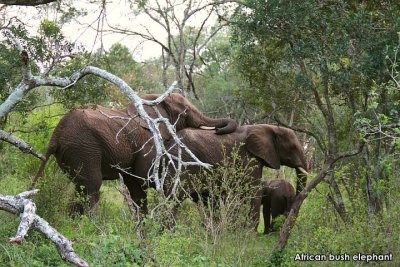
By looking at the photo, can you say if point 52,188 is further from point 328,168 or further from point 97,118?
point 328,168

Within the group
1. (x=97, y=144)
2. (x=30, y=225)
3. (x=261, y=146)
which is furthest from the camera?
(x=261, y=146)

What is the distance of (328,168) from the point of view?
848 centimetres

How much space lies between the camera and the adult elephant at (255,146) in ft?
39.4

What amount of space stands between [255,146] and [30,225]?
6950mm

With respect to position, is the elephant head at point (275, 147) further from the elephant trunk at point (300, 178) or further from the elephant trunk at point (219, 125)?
the elephant trunk at point (219, 125)

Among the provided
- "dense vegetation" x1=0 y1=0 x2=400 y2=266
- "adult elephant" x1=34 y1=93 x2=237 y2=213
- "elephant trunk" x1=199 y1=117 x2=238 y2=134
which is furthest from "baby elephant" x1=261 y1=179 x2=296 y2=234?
"adult elephant" x1=34 y1=93 x2=237 y2=213

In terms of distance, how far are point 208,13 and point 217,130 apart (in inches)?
277

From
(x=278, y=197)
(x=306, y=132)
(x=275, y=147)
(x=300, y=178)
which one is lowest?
(x=278, y=197)

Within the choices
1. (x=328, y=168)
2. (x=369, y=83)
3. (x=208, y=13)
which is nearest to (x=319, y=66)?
(x=369, y=83)

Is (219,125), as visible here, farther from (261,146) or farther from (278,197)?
(278,197)

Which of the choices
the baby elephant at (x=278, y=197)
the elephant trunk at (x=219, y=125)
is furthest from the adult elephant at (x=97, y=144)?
the baby elephant at (x=278, y=197)

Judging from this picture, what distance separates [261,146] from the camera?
12250mm

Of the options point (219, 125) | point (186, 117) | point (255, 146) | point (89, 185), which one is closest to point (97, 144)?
point (89, 185)

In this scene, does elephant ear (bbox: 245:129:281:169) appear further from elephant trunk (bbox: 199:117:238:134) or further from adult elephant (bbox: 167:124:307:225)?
elephant trunk (bbox: 199:117:238:134)
